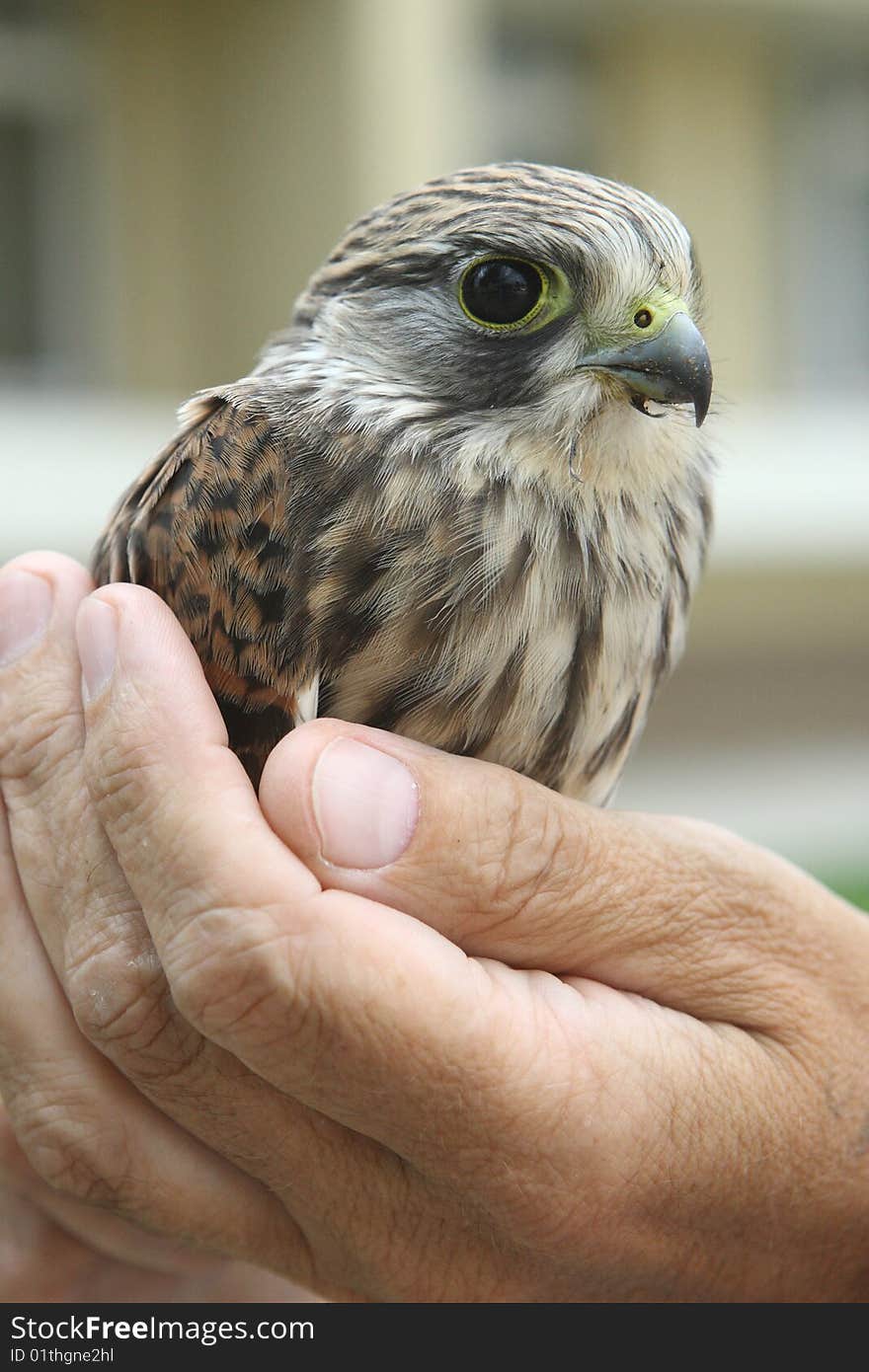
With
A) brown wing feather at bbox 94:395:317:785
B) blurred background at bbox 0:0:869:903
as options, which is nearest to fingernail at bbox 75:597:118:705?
brown wing feather at bbox 94:395:317:785

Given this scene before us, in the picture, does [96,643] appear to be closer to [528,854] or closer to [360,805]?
[360,805]

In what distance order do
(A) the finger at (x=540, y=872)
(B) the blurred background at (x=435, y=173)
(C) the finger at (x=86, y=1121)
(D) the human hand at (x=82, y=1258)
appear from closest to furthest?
(A) the finger at (x=540, y=872)
(C) the finger at (x=86, y=1121)
(D) the human hand at (x=82, y=1258)
(B) the blurred background at (x=435, y=173)

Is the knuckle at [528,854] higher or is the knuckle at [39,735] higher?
the knuckle at [39,735]

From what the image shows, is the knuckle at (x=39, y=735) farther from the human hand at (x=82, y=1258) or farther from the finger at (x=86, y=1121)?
the human hand at (x=82, y=1258)

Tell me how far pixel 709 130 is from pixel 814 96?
1602 mm

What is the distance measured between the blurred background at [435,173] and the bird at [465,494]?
5.44 meters

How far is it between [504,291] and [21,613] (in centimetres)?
84

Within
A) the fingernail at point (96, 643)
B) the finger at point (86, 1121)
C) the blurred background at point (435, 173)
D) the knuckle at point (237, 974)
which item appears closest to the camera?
the knuckle at point (237, 974)

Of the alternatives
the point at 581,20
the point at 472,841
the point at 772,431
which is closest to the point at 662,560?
the point at 472,841

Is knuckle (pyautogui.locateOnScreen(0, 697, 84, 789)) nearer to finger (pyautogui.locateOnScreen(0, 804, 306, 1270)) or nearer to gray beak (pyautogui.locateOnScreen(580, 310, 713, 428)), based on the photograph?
finger (pyautogui.locateOnScreen(0, 804, 306, 1270))

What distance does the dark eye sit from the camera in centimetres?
212

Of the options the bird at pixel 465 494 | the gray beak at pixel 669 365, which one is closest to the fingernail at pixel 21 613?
the bird at pixel 465 494

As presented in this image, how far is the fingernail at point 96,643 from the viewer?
2.00 m

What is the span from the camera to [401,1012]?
5.92ft
